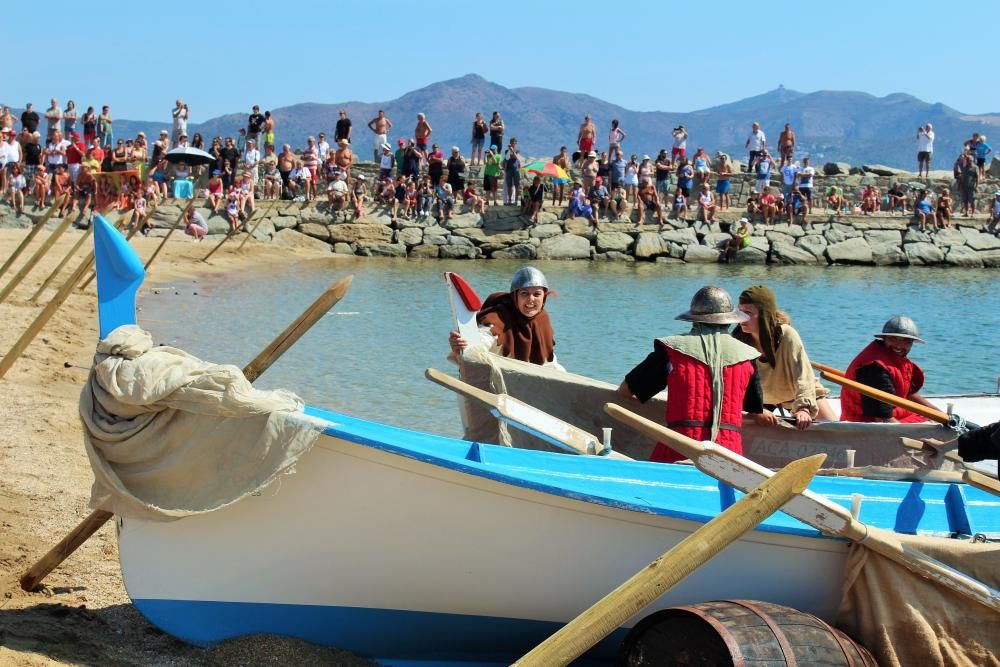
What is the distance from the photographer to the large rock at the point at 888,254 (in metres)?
31.6

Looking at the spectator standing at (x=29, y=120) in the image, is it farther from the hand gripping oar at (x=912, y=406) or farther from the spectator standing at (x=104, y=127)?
the hand gripping oar at (x=912, y=406)

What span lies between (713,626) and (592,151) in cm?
2724

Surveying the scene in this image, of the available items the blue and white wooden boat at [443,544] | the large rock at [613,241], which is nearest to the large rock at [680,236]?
the large rock at [613,241]

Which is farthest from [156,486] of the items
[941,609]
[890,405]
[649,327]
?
[649,327]

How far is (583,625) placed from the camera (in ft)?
13.7

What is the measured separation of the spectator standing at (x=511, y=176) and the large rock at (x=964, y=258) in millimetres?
11911

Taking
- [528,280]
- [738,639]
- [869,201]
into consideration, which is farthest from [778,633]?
[869,201]

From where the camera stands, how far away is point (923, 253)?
31.7 m

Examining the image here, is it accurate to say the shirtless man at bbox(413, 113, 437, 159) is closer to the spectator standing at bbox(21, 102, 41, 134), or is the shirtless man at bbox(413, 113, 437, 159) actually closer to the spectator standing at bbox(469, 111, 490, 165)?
the spectator standing at bbox(469, 111, 490, 165)

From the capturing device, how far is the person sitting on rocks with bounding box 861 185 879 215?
34.3 m

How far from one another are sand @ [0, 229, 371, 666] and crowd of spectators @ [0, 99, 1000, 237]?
15507mm

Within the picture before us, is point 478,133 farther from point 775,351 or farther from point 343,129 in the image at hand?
point 775,351

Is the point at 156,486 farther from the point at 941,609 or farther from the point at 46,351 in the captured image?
the point at 46,351

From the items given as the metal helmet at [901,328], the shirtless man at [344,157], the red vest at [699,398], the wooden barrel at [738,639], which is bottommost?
the wooden barrel at [738,639]
